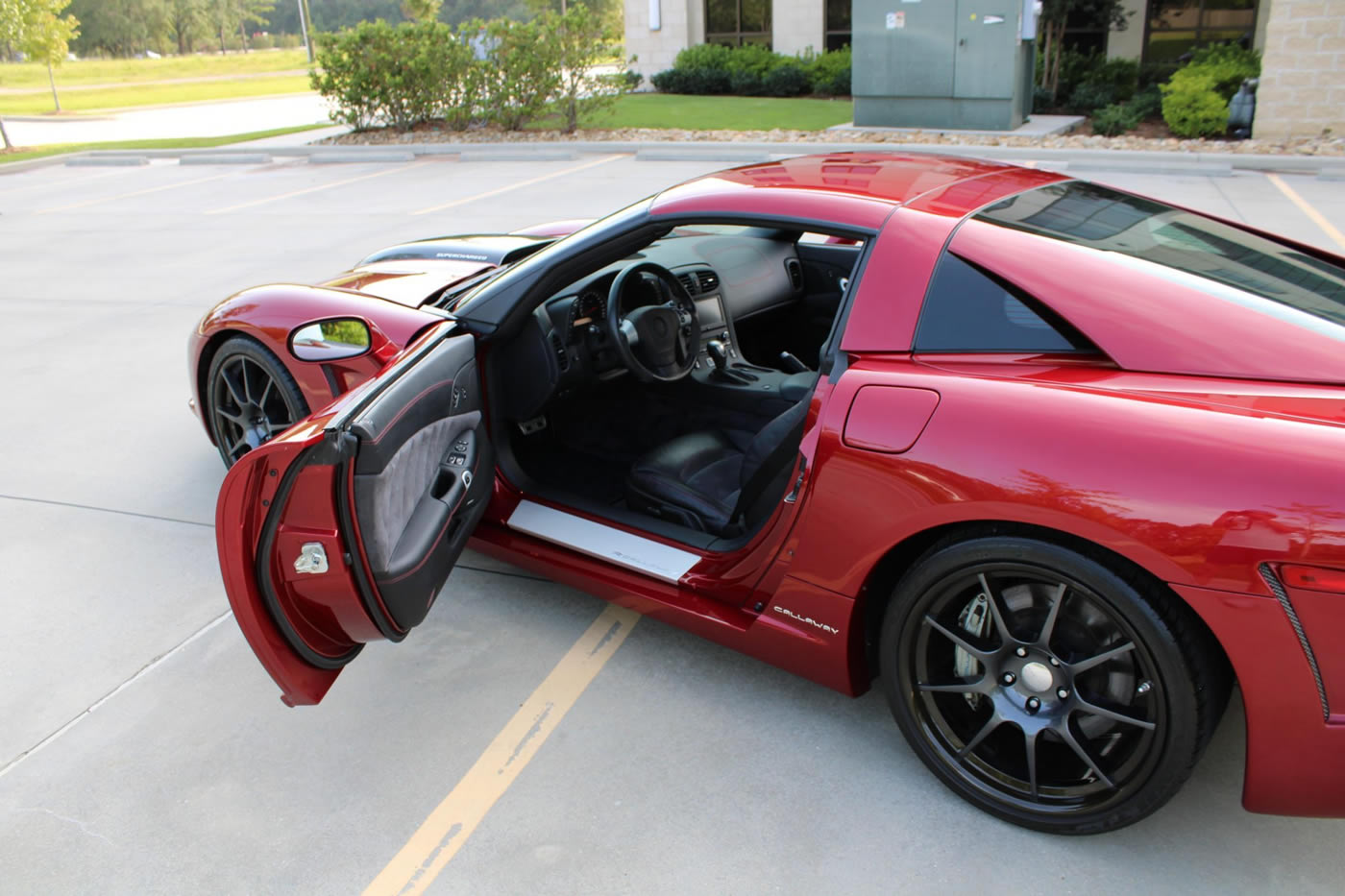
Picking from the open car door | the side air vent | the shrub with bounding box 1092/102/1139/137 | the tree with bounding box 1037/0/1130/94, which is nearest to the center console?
the side air vent

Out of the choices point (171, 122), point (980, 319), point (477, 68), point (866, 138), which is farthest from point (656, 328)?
point (171, 122)

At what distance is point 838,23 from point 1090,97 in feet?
24.9

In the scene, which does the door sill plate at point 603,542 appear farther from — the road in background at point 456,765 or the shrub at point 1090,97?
the shrub at point 1090,97

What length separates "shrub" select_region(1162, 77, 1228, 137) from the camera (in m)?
13.2

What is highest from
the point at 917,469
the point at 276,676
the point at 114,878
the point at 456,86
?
the point at 456,86

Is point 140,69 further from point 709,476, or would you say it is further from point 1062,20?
point 709,476

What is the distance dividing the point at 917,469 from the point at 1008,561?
0.28m

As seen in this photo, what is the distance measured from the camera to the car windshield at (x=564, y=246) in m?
3.00

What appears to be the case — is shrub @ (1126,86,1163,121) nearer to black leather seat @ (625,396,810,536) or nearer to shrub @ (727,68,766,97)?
shrub @ (727,68,766,97)

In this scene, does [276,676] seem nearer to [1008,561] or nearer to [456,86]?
[1008,561]

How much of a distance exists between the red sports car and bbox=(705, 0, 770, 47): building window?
2203cm

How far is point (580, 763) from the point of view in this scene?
9.06 ft

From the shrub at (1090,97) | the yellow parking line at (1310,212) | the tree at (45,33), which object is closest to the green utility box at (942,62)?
the shrub at (1090,97)

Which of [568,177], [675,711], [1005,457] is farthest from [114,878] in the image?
[568,177]
